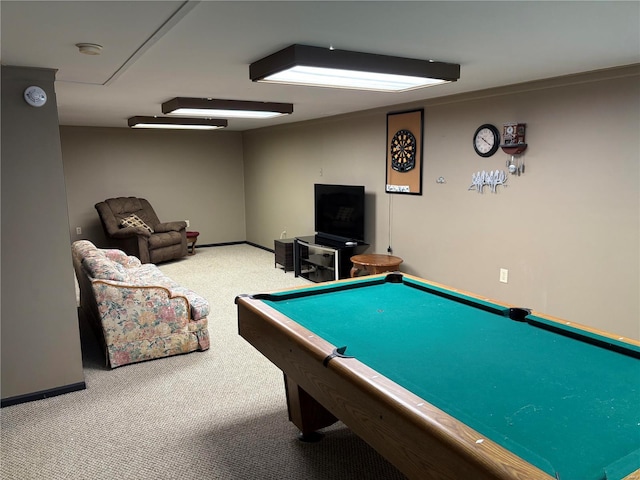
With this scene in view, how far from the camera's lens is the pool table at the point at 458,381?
49.6 inches

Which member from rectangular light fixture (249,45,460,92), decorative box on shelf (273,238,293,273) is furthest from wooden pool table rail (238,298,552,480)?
decorative box on shelf (273,238,293,273)

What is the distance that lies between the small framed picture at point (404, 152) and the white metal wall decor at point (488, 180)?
0.72m

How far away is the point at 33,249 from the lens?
298cm

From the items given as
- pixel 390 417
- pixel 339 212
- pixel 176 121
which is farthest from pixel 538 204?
pixel 176 121

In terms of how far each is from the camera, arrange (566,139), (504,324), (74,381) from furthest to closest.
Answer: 1. (566,139)
2. (74,381)
3. (504,324)

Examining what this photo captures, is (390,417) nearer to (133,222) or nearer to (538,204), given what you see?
(538,204)

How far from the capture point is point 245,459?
8.13 feet

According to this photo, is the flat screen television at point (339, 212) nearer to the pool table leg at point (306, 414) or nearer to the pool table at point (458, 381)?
the pool table at point (458, 381)

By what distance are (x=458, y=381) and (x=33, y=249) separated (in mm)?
2757

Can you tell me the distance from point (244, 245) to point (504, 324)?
280 inches

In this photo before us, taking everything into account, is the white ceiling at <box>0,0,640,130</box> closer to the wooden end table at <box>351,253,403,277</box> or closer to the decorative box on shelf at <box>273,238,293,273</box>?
the wooden end table at <box>351,253,403,277</box>

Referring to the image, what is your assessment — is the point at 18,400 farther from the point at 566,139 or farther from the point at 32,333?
the point at 566,139

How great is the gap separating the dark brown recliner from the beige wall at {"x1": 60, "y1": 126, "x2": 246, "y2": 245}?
457 mm

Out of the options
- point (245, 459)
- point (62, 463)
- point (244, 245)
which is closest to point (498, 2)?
point (245, 459)
